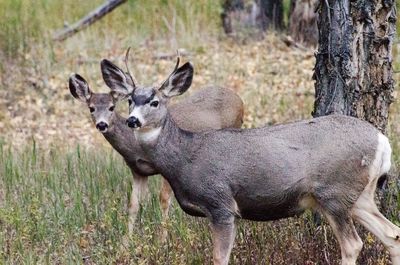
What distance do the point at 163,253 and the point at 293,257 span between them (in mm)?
868

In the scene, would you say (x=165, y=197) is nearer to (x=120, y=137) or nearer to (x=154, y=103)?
(x=120, y=137)

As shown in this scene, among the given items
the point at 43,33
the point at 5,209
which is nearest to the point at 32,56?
the point at 43,33

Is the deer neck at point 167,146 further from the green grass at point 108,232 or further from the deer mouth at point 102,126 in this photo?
the deer mouth at point 102,126

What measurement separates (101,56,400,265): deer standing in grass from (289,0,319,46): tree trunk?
30.9 feet

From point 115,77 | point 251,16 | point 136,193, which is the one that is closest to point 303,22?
point 251,16

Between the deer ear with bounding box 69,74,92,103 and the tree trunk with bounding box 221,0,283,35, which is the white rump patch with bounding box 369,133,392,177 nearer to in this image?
the deer ear with bounding box 69,74,92,103

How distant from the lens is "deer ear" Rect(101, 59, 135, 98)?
7.01 metres

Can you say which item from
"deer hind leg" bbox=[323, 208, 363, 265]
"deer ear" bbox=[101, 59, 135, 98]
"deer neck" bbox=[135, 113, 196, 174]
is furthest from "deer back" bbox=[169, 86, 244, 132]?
"deer hind leg" bbox=[323, 208, 363, 265]

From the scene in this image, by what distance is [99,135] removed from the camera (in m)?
12.5

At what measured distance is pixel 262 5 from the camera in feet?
53.9

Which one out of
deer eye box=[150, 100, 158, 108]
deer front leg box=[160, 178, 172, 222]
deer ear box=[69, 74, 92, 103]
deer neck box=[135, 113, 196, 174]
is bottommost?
deer front leg box=[160, 178, 172, 222]

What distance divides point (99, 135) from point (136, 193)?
4.34 metres

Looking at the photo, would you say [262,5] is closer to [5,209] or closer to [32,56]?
[32,56]

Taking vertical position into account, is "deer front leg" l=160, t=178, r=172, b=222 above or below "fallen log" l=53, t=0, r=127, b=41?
below
